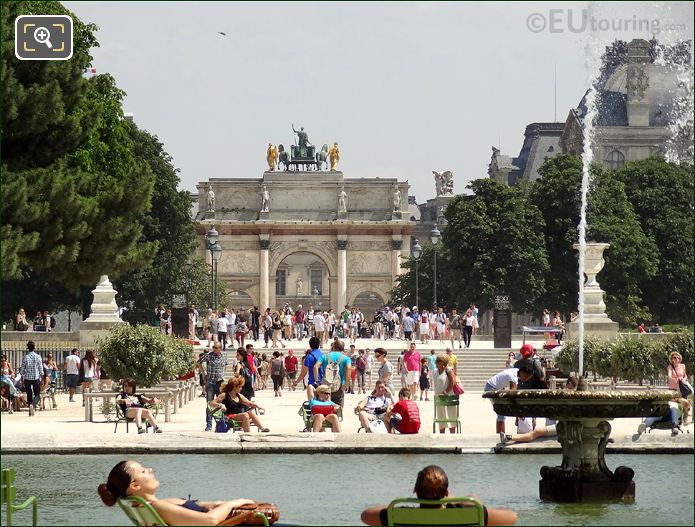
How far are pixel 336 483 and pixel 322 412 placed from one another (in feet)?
19.0

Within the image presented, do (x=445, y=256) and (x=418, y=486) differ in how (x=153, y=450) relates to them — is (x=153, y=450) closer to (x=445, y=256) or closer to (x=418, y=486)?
(x=418, y=486)

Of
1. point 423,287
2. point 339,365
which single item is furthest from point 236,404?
point 423,287

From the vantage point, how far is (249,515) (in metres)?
10.9

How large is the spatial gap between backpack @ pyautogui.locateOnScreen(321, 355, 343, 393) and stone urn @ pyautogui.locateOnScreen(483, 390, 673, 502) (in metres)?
10.1

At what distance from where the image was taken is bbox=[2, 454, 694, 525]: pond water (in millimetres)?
13461

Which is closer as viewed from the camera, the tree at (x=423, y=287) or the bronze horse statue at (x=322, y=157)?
the tree at (x=423, y=287)

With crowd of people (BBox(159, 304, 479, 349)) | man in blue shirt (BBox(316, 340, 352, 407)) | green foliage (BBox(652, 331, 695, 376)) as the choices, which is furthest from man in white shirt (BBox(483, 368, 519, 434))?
crowd of people (BBox(159, 304, 479, 349))

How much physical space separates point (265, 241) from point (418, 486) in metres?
90.1

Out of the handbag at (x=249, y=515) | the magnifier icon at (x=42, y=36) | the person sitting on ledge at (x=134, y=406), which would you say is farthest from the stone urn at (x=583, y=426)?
the person sitting on ledge at (x=134, y=406)

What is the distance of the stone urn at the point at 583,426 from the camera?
553 inches

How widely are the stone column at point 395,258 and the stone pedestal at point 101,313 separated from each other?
57.1 metres

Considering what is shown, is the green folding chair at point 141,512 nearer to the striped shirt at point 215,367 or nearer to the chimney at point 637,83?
the striped shirt at point 215,367

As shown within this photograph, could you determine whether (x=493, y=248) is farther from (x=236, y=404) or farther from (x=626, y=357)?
(x=236, y=404)

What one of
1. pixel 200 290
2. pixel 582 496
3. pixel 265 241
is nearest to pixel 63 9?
pixel 582 496
